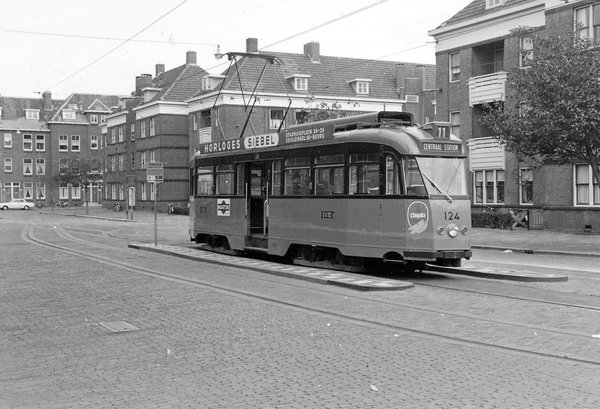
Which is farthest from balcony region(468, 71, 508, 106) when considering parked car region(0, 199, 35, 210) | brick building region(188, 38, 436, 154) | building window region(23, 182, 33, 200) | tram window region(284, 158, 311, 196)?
building window region(23, 182, 33, 200)

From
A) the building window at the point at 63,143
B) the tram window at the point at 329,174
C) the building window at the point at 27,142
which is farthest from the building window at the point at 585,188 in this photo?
the building window at the point at 27,142

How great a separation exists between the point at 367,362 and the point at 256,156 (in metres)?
12.5

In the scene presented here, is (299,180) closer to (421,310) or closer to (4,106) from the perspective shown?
(421,310)

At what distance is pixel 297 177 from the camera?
1823cm

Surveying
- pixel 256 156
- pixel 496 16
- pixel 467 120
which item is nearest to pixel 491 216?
pixel 467 120

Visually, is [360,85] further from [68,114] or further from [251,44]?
[68,114]

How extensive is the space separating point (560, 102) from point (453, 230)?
32.0ft

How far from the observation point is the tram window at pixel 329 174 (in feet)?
54.6

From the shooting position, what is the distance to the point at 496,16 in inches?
1420

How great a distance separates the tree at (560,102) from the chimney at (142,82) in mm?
54318

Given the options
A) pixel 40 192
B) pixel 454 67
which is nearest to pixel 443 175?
pixel 454 67

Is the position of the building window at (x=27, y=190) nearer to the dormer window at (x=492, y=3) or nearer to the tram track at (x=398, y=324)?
the dormer window at (x=492, y=3)

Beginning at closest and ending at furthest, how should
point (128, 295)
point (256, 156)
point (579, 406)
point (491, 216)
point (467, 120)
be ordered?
point (579, 406) < point (128, 295) < point (256, 156) < point (491, 216) < point (467, 120)

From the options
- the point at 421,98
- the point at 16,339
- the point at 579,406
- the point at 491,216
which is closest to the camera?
the point at 579,406
